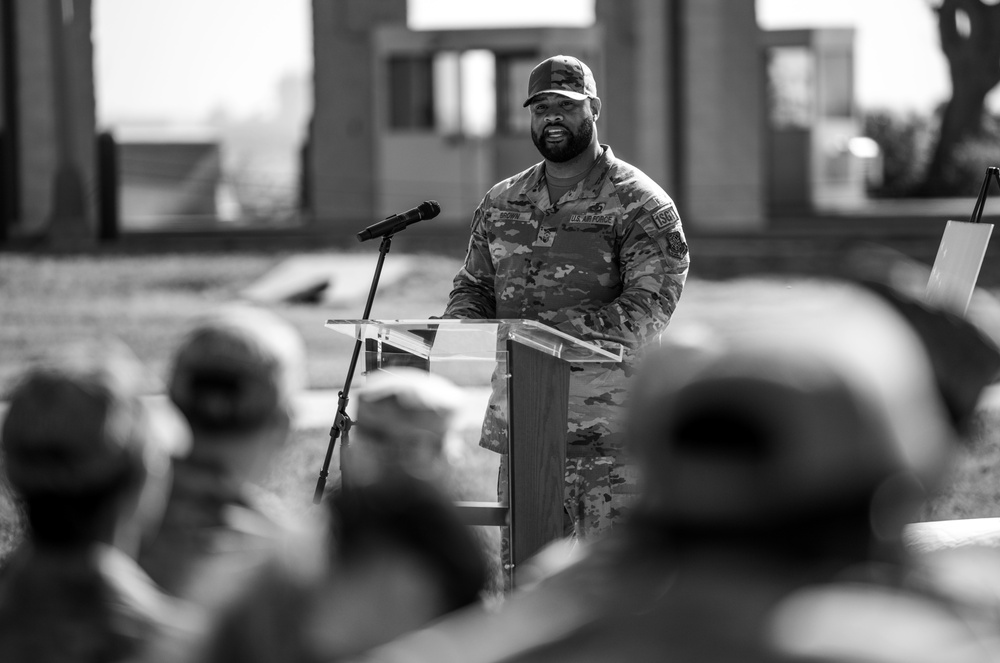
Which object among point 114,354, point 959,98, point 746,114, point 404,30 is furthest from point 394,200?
point 114,354

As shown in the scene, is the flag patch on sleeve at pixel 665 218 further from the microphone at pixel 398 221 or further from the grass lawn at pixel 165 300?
the grass lawn at pixel 165 300

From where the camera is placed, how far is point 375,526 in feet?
5.47

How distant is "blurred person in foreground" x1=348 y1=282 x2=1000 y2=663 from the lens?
1.35 m

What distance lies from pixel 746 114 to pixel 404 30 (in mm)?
5934

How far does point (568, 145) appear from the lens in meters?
4.70

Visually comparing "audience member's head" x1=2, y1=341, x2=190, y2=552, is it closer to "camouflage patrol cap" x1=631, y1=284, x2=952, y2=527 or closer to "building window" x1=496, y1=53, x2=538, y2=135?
"camouflage patrol cap" x1=631, y1=284, x2=952, y2=527

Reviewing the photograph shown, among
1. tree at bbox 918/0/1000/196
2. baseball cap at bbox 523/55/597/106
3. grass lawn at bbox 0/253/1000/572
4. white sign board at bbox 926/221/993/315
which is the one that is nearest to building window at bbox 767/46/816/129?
tree at bbox 918/0/1000/196

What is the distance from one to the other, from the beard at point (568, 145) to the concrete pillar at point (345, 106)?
2103 cm

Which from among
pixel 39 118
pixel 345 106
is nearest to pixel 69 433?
pixel 39 118

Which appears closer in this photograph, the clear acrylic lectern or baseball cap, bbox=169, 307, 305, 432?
baseball cap, bbox=169, 307, 305, 432

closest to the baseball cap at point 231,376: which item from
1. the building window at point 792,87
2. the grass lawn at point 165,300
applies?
the grass lawn at point 165,300

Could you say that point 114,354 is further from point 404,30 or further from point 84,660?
point 404,30

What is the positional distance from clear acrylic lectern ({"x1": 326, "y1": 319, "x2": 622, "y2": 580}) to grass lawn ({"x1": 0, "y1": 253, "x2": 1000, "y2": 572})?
4.78 metres

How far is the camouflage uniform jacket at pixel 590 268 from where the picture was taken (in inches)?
179
